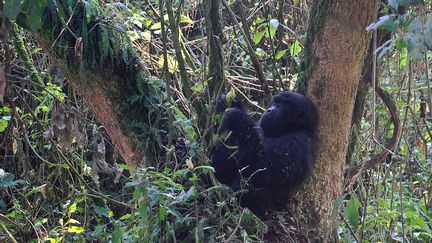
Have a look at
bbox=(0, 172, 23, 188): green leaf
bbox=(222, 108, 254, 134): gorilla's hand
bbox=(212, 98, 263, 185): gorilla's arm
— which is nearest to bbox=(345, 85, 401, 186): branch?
bbox=(212, 98, 263, 185): gorilla's arm

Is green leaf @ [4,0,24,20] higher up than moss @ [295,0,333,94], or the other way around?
green leaf @ [4,0,24,20]

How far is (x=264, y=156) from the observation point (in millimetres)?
4301

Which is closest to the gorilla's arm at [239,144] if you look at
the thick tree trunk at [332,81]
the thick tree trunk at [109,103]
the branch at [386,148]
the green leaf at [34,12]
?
the thick tree trunk at [332,81]

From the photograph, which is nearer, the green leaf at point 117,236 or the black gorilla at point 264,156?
the green leaf at point 117,236

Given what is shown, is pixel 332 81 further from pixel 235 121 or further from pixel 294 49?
pixel 294 49

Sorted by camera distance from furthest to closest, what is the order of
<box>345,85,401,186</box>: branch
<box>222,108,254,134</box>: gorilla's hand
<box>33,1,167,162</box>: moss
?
<box>345,85,401,186</box>: branch, <box>222,108,254,134</box>: gorilla's hand, <box>33,1,167,162</box>: moss

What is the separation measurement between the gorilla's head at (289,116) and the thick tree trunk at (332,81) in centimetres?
7

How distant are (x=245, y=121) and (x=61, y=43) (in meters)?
1.33

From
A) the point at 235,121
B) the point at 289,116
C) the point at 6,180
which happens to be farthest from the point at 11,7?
the point at 289,116

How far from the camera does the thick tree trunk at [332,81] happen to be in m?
4.09

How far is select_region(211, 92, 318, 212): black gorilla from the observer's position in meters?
4.16

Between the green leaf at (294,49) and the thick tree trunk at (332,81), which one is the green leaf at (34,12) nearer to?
the thick tree trunk at (332,81)

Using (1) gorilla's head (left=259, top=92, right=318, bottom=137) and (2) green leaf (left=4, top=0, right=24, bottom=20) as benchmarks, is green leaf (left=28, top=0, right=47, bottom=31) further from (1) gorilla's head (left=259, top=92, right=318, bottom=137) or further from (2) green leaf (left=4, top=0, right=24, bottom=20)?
(1) gorilla's head (left=259, top=92, right=318, bottom=137)

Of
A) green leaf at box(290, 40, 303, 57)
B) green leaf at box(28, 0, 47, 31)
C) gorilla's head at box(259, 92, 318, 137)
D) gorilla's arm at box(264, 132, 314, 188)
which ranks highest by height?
green leaf at box(28, 0, 47, 31)
